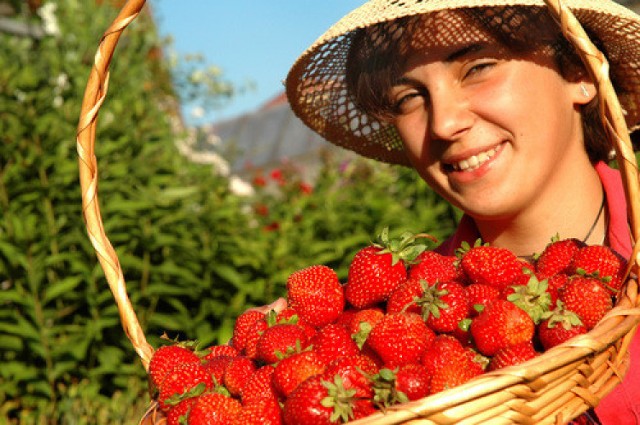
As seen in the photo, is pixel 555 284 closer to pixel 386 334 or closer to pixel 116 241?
pixel 386 334

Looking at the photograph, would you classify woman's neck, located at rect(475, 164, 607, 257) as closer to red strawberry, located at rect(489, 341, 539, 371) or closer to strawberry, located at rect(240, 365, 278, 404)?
red strawberry, located at rect(489, 341, 539, 371)

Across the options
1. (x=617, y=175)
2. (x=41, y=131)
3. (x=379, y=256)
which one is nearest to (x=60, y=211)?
(x=41, y=131)

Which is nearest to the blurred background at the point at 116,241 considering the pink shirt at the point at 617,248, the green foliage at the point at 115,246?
the green foliage at the point at 115,246

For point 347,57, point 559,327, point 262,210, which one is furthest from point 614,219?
point 262,210

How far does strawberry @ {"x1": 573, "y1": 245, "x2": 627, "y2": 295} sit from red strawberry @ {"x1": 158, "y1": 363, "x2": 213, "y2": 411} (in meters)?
0.75

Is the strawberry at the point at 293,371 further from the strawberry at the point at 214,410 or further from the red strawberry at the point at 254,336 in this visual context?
the red strawberry at the point at 254,336

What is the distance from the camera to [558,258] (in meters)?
1.52

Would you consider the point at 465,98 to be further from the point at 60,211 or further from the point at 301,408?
the point at 60,211

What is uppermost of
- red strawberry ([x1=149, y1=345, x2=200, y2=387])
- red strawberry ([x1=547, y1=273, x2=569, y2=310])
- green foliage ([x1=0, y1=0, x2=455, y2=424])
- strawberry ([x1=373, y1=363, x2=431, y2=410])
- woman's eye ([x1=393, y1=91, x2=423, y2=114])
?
woman's eye ([x1=393, y1=91, x2=423, y2=114])

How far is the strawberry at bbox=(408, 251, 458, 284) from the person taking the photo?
59.9 inches

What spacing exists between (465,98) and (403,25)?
0.29 meters

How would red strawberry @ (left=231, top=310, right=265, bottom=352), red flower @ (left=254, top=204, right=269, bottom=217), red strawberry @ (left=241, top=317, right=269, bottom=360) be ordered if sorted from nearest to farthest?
red strawberry @ (left=241, top=317, right=269, bottom=360) → red strawberry @ (left=231, top=310, right=265, bottom=352) → red flower @ (left=254, top=204, right=269, bottom=217)

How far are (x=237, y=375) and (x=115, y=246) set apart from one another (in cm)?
187

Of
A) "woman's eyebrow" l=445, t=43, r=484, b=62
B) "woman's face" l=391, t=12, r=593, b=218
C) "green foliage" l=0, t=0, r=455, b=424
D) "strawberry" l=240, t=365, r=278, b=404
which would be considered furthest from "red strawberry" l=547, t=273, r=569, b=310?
"green foliage" l=0, t=0, r=455, b=424
